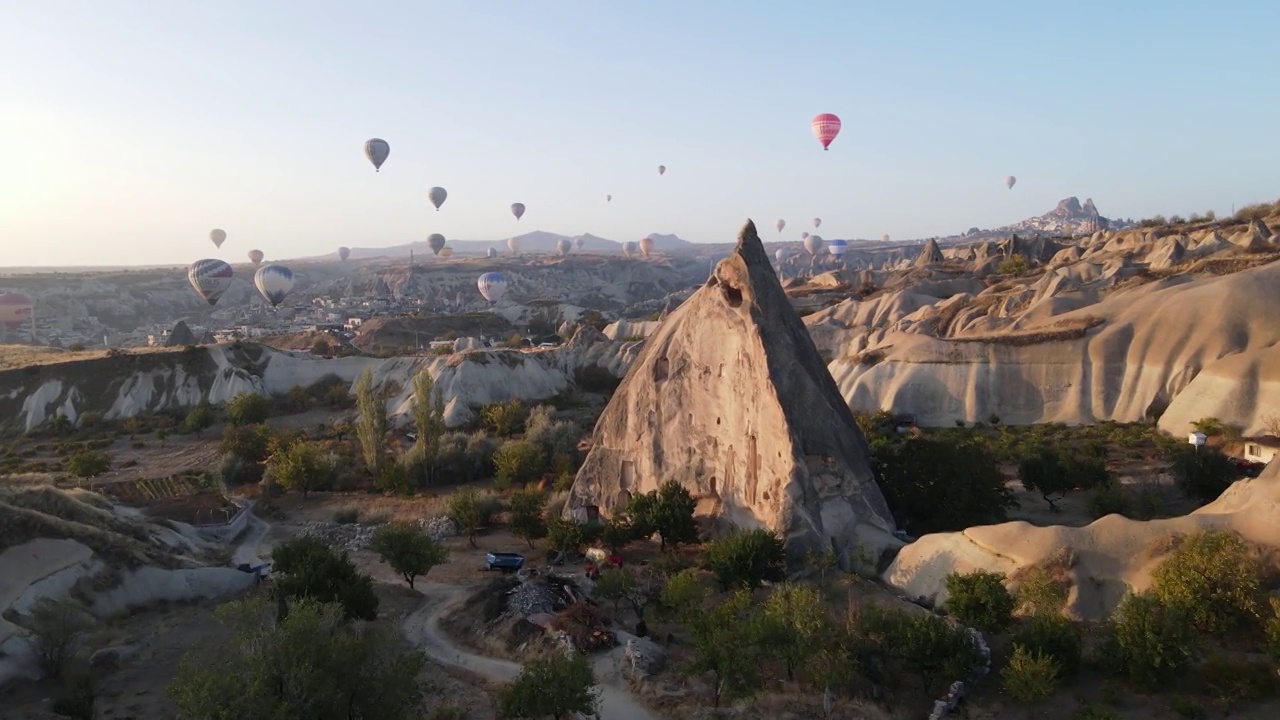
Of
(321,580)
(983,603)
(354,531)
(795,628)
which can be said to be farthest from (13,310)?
(983,603)

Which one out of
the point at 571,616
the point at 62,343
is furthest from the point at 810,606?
the point at 62,343

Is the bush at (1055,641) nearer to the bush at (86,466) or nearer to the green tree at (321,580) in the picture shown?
the green tree at (321,580)

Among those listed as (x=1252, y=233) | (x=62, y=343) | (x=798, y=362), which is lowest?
(x=62, y=343)

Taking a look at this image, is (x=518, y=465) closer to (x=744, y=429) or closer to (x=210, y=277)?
(x=744, y=429)

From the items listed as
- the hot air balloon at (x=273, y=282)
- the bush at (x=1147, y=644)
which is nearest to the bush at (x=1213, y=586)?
the bush at (x=1147, y=644)

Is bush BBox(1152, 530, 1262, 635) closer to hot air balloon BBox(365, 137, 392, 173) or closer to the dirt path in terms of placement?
the dirt path

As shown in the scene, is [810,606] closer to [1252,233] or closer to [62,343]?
[1252,233]
